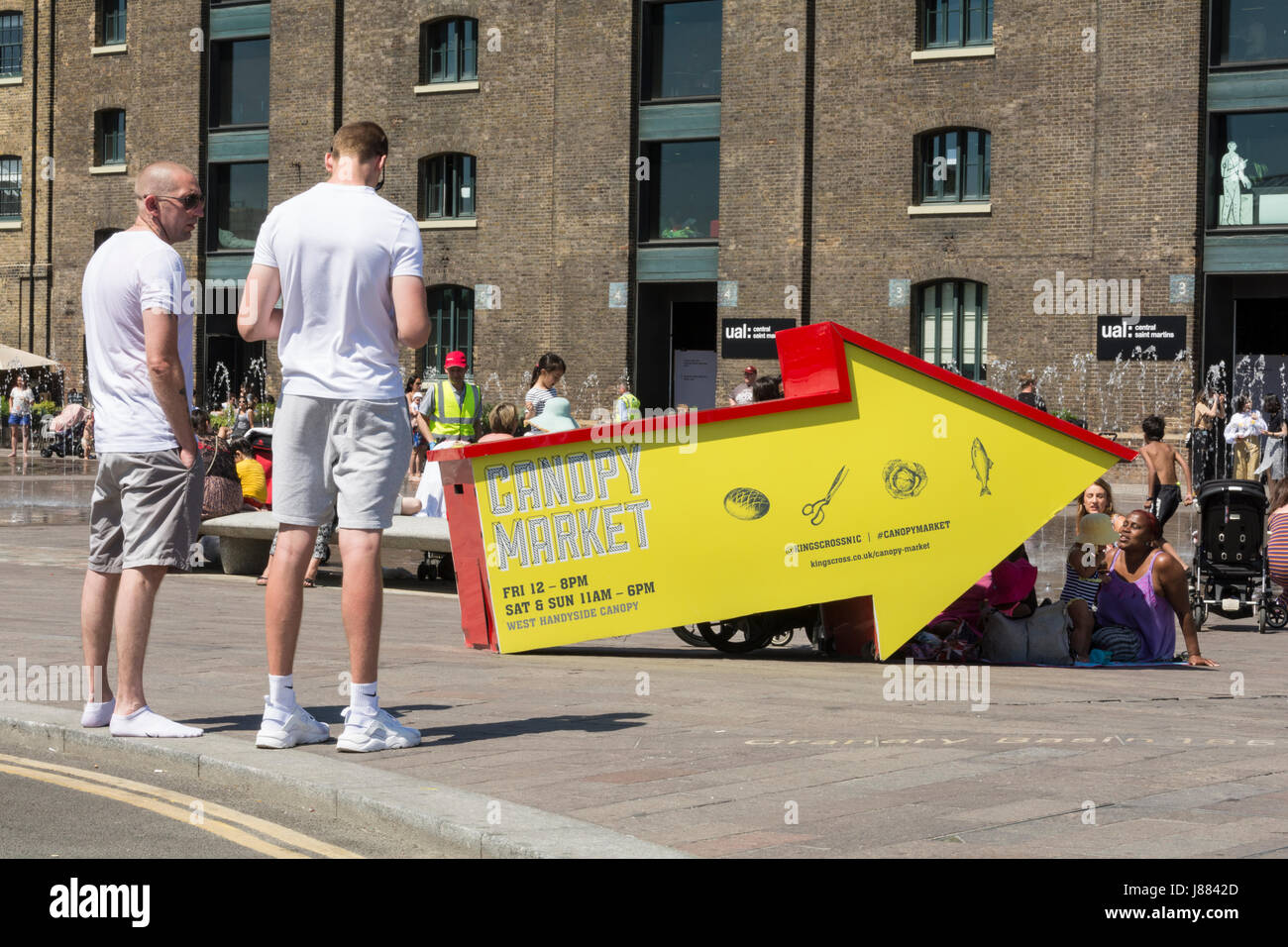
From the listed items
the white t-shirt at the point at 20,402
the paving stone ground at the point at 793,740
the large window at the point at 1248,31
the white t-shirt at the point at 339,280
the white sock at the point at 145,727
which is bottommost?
the paving stone ground at the point at 793,740

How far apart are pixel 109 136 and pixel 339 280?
4174cm

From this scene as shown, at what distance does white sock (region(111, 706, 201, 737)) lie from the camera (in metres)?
6.72

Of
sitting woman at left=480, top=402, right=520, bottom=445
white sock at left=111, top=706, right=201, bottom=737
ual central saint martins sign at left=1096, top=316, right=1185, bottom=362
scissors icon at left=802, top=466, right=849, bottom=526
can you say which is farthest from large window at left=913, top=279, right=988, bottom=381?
white sock at left=111, top=706, right=201, bottom=737

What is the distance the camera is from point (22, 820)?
18.6 feet

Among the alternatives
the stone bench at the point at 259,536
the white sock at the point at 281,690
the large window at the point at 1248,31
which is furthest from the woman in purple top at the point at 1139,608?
the large window at the point at 1248,31

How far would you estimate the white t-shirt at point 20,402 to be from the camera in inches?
1593

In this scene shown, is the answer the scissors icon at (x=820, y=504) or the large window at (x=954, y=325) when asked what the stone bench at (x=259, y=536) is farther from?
the large window at (x=954, y=325)

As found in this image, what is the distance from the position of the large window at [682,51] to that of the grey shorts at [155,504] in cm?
3098

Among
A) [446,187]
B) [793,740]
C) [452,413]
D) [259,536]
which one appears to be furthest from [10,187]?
[793,740]

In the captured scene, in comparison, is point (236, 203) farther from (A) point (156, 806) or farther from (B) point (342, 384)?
(A) point (156, 806)

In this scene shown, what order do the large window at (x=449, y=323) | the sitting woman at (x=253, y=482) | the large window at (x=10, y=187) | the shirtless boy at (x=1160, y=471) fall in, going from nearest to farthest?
the sitting woman at (x=253, y=482), the shirtless boy at (x=1160, y=471), the large window at (x=449, y=323), the large window at (x=10, y=187)

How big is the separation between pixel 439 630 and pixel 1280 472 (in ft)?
68.9

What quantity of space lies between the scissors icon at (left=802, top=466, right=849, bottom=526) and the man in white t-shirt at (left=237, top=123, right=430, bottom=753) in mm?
3725
